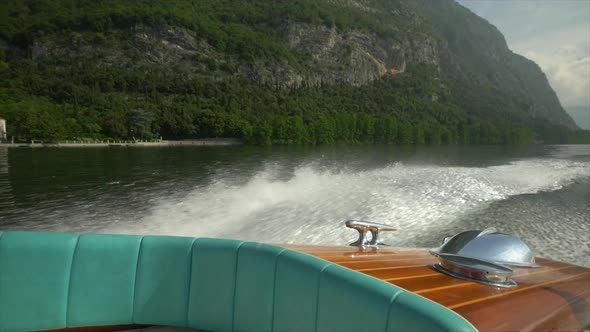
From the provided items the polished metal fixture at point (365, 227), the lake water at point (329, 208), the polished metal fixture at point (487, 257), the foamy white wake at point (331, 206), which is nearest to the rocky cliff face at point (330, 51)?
the lake water at point (329, 208)

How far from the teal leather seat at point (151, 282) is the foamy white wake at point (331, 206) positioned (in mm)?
3573

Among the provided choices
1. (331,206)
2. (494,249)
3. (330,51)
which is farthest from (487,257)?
(330,51)

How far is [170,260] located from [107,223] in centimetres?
512

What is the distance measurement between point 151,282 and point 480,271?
150 cm

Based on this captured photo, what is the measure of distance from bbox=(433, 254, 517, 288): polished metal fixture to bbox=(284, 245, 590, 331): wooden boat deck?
0.03 meters

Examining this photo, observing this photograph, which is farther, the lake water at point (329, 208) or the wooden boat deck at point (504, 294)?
the lake water at point (329, 208)

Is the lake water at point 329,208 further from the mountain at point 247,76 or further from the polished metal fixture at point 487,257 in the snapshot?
the mountain at point 247,76

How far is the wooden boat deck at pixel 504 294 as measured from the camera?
1239mm

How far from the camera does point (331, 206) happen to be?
6855 millimetres

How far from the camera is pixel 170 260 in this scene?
1.75m

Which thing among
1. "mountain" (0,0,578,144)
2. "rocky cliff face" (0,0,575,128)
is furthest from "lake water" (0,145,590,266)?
"rocky cliff face" (0,0,575,128)

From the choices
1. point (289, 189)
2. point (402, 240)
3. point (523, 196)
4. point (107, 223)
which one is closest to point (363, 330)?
point (402, 240)

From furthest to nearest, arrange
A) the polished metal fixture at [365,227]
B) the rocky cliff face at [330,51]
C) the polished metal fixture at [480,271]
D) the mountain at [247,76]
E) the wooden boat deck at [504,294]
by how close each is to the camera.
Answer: the rocky cliff face at [330,51], the mountain at [247,76], the polished metal fixture at [365,227], the polished metal fixture at [480,271], the wooden boat deck at [504,294]

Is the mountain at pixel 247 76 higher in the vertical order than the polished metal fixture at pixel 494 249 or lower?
higher
